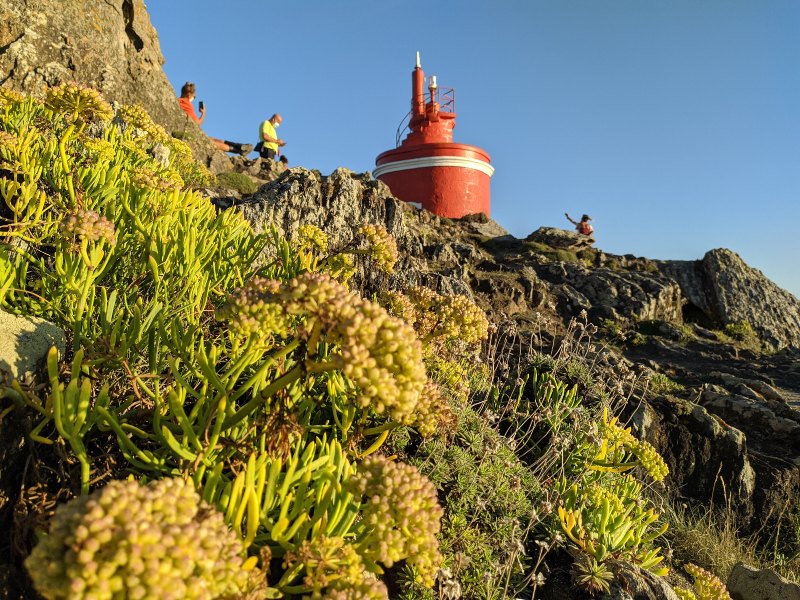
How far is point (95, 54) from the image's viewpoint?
11.6 m

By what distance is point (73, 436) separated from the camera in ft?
4.90

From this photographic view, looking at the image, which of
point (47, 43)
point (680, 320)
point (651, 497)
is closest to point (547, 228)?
point (680, 320)

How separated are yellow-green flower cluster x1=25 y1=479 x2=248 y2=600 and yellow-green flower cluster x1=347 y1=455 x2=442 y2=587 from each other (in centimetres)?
50

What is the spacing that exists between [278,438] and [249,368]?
987mm

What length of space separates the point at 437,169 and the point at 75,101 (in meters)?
21.4

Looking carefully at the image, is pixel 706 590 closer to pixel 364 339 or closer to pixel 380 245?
pixel 380 245

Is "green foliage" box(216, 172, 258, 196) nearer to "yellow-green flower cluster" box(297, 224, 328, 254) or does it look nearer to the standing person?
the standing person

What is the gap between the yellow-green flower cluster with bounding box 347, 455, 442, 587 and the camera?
54.9 inches

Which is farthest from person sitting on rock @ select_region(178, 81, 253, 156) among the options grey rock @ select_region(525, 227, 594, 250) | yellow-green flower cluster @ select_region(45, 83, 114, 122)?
yellow-green flower cluster @ select_region(45, 83, 114, 122)

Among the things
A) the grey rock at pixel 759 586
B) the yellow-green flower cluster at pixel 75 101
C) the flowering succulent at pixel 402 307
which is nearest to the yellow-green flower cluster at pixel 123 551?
the flowering succulent at pixel 402 307

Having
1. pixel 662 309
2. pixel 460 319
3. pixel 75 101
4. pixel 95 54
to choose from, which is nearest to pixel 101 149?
pixel 75 101

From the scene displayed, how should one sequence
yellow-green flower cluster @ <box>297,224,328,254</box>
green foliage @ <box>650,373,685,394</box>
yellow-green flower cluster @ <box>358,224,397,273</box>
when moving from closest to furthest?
yellow-green flower cluster @ <box>358,224,397,273</box>
yellow-green flower cluster @ <box>297,224,328,254</box>
green foliage @ <box>650,373,685,394</box>

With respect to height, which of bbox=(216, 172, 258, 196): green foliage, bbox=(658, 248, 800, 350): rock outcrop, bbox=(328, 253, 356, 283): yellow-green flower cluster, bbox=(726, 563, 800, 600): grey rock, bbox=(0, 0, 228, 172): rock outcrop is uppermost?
bbox=(0, 0, 228, 172): rock outcrop

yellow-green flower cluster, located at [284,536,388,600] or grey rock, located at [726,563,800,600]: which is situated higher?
yellow-green flower cluster, located at [284,536,388,600]
